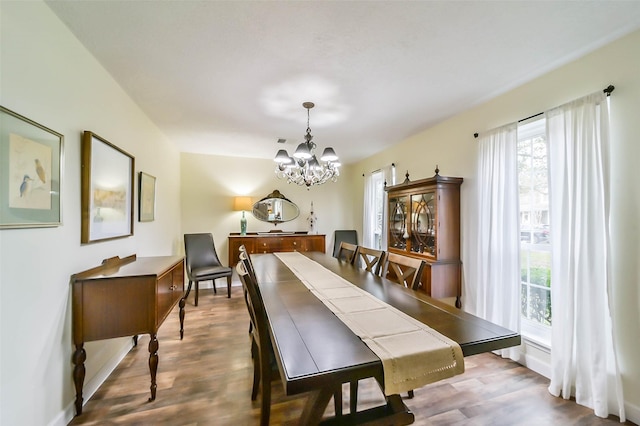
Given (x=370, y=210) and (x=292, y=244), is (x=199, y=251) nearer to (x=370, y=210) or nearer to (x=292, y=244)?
(x=292, y=244)

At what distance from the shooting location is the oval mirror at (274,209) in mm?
5031

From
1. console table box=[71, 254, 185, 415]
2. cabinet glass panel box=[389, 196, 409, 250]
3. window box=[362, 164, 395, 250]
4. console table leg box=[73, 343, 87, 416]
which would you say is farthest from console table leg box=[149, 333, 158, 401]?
window box=[362, 164, 395, 250]

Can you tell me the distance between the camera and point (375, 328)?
1196mm

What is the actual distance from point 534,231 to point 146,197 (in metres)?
3.88

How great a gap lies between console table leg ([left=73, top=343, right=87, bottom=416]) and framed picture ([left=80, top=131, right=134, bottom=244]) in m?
0.69

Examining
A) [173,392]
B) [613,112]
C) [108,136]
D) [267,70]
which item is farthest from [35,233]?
[613,112]

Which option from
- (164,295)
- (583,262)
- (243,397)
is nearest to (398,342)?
(243,397)

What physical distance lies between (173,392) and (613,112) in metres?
3.60

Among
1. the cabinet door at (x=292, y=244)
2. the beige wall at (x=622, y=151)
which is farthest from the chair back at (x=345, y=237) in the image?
the beige wall at (x=622, y=151)

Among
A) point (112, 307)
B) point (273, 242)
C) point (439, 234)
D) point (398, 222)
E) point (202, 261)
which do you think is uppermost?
point (398, 222)

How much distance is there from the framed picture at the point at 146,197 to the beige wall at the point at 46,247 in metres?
0.70

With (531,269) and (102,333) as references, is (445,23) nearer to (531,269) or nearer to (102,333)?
(531,269)

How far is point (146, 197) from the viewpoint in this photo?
2898 millimetres

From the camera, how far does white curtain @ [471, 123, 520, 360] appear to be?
2.30m
